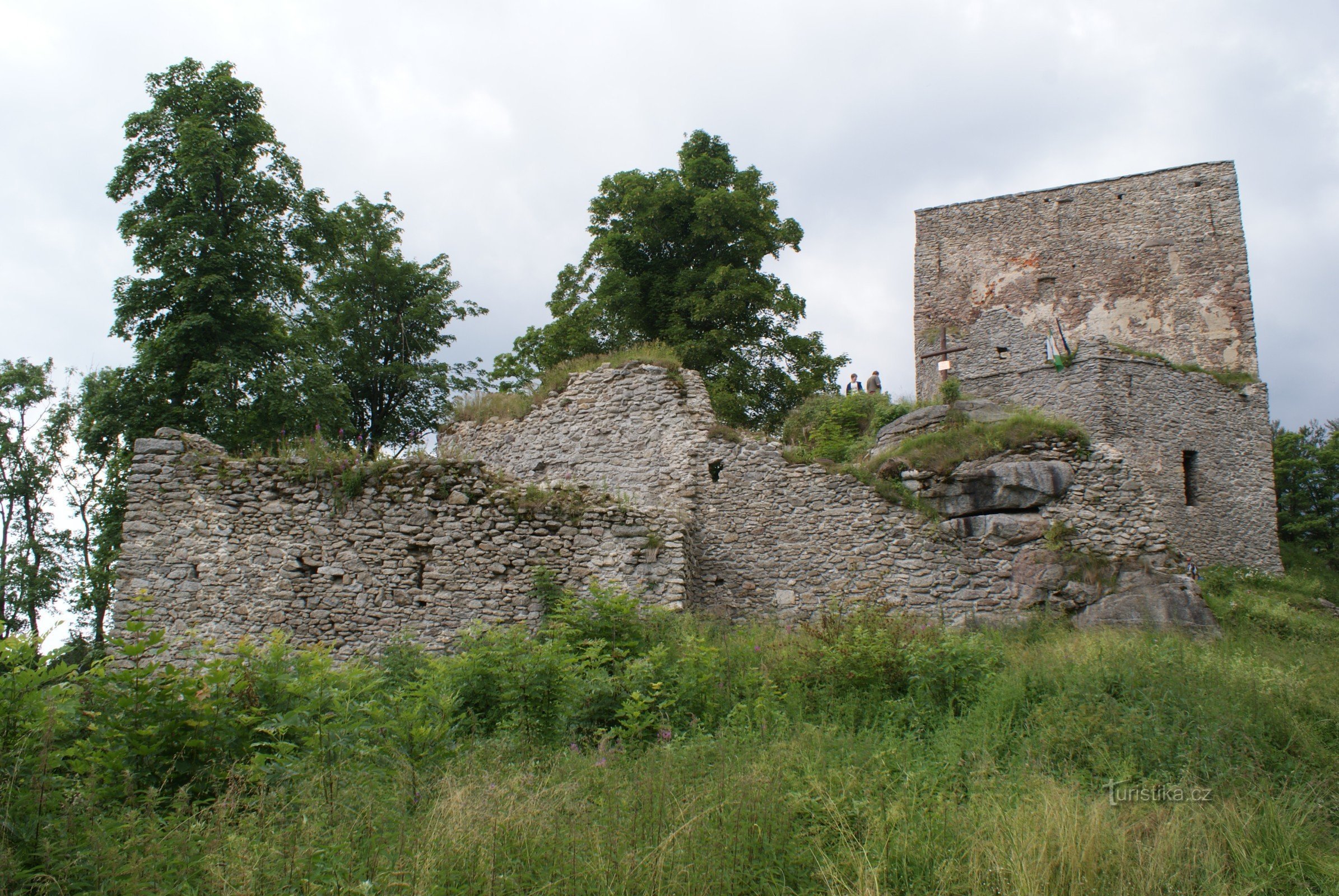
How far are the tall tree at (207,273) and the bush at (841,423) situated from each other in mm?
11066

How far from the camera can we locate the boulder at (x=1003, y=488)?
39.1 feet

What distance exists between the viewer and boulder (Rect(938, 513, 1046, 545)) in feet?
38.0

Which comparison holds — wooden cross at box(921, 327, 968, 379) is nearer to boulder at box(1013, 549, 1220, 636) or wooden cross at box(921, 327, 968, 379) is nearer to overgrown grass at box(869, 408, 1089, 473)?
overgrown grass at box(869, 408, 1089, 473)

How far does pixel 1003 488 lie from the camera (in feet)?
39.3

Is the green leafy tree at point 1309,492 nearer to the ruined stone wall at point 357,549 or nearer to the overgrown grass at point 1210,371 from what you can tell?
the overgrown grass at point 1210,371

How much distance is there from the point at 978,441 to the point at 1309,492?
24839mm

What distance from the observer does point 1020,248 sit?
2389 centimetres

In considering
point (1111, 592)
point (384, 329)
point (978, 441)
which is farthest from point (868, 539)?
point (384, 329)

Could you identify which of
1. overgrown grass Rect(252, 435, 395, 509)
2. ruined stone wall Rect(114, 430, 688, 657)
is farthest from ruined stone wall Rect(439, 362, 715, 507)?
overgrown grass Rect(252, 435, 395, 509)

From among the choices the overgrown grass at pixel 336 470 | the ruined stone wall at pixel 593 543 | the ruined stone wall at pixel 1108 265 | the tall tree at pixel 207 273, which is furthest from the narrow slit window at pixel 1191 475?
the tall tree at pixel 207 273

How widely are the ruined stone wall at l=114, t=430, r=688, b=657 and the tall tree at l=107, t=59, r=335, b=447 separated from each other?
7156mm

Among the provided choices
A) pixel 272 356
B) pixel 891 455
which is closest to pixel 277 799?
pixel 891 455

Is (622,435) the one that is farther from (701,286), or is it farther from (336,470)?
(701,286)

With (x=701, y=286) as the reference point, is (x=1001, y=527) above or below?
below
